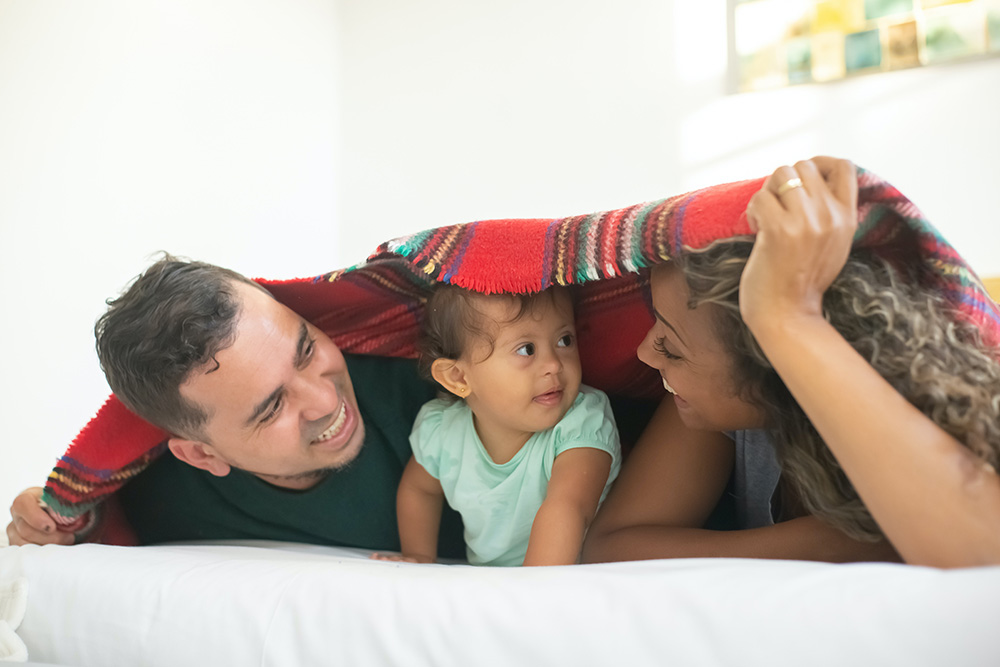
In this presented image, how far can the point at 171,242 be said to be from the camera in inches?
82.0

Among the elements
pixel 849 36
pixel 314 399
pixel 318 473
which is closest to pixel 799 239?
pixel 314 399

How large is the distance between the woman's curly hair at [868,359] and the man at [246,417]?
0.66 meters

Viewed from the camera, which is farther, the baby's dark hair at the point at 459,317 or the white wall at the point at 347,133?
the white wall at the point at 347,133

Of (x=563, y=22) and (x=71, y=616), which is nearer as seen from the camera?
(x=71, y=616)

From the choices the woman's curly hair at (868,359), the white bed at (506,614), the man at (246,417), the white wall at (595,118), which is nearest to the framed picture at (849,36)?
the white wall at (595,118)

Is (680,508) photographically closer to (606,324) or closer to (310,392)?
(606,324)

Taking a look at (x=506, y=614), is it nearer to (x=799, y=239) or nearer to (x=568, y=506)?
(x=568, y=506)

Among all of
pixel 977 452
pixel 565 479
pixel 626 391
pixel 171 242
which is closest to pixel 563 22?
pixel 171 242

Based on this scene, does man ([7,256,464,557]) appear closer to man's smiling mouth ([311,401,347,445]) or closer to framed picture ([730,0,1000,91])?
man's smiling mouth ([311,401,347,445])

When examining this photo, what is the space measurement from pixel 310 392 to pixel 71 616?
45 centimetres

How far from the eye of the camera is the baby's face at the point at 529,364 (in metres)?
1.12

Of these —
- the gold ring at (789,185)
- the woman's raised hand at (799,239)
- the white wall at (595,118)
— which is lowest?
the woman's raised hand at (799,239)

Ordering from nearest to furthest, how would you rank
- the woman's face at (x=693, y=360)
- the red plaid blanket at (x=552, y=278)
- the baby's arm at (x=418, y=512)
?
the red plaid blanket at (x=552, y=278) → the woman's face at (x=693, y=360) → the baby's arm at (x=418, y=512)

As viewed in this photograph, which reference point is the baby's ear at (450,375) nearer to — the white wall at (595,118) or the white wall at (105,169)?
the white wall at (105,169)
